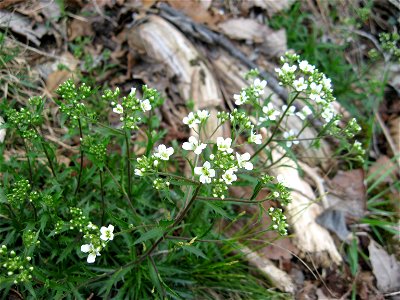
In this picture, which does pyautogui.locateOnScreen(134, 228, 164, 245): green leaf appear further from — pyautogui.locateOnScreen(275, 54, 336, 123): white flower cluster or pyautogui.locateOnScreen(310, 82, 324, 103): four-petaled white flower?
pyautogui.locateOnScreen(310, 82, 324, 103): four-petaled white flower

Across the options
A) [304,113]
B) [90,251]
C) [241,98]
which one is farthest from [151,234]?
[304,113]

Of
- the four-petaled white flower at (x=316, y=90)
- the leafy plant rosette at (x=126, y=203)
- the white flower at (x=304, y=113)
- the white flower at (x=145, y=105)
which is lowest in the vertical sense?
the leafy plant rosette at (x=126, y=203)

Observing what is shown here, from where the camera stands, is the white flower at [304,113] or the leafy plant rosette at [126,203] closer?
the leafy plant rosette at [126,203]

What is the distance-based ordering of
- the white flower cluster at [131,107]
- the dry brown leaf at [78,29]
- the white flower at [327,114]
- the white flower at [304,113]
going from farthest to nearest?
the dry brown leaf at [78,29] → the white flower at [304,113] → the white flower at [327,114] → the white flower cluster at [131,107]

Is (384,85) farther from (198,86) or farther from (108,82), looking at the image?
(108,82)

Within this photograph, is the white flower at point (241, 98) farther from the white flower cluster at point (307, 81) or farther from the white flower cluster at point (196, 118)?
the white flower cluster at point (196, 118)

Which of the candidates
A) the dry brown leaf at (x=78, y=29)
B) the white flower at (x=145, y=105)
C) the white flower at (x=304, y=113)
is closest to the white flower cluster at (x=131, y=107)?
the white flower at (x=145, y=105)

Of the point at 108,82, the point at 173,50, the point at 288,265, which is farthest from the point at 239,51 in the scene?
the point at 288,265

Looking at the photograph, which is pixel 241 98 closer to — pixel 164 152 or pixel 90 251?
pixel 164 152
